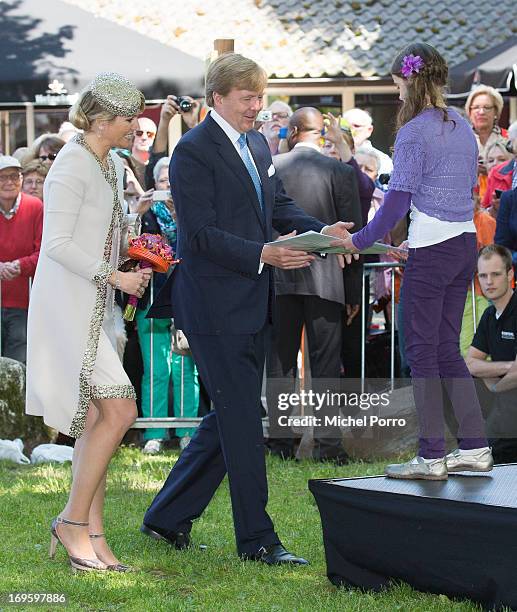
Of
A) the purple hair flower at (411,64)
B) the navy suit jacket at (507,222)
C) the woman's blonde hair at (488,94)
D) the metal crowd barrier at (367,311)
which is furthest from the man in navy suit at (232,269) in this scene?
the woman's blonde hair at (488,94)

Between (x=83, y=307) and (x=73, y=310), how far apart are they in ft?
0.16

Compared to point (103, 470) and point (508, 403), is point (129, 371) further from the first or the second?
point (103, 470)

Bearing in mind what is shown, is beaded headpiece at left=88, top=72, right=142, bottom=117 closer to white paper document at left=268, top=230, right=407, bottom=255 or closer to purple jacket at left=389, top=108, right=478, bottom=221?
white paper document at left=268, top=230, right=407, bottom=255

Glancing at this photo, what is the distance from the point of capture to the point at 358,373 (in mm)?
9211

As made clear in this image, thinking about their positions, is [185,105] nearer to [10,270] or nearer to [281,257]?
[10,270]

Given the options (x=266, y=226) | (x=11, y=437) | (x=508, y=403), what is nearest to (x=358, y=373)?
(x=508, y=403)

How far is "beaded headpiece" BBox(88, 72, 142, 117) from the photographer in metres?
5.32

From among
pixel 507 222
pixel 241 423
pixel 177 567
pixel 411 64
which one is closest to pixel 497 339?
pixel 507 222

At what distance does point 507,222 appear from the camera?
824 cm

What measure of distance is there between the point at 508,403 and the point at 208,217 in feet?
9.99

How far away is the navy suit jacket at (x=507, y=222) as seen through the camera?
8141 millimetres

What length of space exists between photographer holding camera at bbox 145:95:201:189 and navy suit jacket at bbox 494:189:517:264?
2.77 metres
